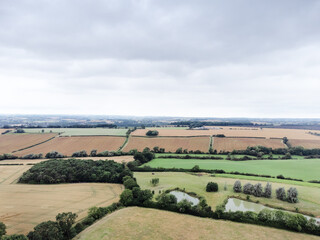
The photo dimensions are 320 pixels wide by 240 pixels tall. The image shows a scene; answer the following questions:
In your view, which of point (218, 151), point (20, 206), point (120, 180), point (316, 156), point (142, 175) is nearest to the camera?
point (20, 206)

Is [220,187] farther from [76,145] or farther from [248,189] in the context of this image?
[76,145]

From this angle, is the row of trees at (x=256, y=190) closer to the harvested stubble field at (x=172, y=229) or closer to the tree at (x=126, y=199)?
the harvested stubble field at (x=172, y=229)

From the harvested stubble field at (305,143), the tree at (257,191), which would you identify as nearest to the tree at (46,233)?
the tree at (257,191)

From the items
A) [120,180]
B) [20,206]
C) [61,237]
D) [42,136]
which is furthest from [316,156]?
[42,136]

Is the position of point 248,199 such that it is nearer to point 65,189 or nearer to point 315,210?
point 315,210

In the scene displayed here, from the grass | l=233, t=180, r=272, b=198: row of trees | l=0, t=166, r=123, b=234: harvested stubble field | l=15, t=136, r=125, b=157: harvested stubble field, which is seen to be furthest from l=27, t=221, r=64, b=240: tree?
l=15, t=136, r=125, b=157: harvested stubble field

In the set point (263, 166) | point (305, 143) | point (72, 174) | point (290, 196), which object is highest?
point (305, 143)

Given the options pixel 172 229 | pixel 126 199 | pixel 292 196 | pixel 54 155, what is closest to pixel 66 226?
pixel 126 199
